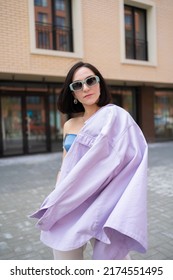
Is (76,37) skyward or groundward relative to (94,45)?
skyward

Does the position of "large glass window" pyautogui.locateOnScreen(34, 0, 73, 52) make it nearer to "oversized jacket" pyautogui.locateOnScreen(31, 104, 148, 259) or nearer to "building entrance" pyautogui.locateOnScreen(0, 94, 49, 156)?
"building entrance" pyautogui.locateOnScreen(0, 94, 49, 156)

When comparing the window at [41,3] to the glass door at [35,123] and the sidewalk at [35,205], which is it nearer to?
the glass door at [35,123]

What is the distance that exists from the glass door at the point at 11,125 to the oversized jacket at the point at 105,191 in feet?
31.5

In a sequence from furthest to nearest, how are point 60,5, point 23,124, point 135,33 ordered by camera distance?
point 135,33, point 23,124, point 60,5

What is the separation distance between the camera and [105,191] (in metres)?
1.38

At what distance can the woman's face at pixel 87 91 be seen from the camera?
1705mm

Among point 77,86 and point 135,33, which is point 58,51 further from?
point 77,86

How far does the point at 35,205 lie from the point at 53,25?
7.93 meters

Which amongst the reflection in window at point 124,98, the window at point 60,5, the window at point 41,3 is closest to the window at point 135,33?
the reflection in window at point 124,98

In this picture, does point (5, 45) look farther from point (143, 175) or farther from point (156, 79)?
point (143, 175)

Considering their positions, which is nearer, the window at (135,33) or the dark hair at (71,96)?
the dark hair at (71,96)

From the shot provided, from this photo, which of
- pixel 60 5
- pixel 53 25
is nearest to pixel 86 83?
pixel 53 25

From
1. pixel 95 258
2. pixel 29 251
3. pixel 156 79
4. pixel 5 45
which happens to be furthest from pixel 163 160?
pixel 95 258
